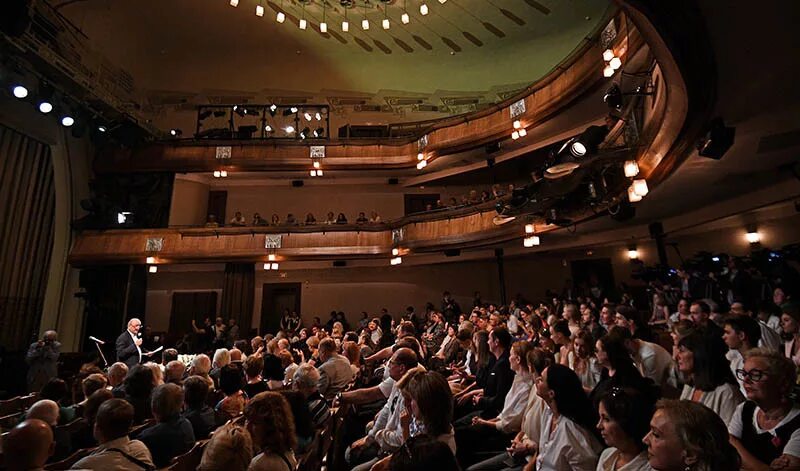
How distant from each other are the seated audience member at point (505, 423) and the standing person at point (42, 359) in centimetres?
795

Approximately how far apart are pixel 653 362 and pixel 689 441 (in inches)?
96.7

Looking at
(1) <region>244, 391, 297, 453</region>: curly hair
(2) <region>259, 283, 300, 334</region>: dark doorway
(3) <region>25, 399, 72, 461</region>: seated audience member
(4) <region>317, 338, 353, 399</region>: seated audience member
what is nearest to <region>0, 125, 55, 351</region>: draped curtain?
(2) <region>259, 283, 300, 334</region>: dark doorway

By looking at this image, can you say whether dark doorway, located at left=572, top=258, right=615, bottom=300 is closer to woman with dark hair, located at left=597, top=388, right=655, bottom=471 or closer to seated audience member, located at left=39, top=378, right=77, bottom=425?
woman with dark hair, located at left=597, top=388, right=655, bottom=471

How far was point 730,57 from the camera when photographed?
3.19m

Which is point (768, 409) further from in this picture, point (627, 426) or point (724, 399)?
point (627, 426)

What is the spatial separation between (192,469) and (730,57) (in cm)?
475

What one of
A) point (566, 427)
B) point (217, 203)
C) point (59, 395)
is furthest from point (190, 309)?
point (566, 427)

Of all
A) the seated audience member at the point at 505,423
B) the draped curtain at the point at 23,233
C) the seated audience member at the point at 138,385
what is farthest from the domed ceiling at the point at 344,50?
the seated audience member at the point at 138,385

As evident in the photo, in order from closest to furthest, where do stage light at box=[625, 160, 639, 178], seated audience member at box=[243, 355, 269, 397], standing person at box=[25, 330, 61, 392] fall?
seated audience member at box=[243, 355, 269, 397] < stage light at box=[625, 160, 639, 178] < standing person at box=[25, 330, 61, 392]

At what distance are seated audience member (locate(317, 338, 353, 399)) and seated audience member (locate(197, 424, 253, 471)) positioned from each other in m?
2.10

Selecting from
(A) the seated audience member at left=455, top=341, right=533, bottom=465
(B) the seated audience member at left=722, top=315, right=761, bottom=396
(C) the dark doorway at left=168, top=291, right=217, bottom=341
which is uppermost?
(C) the dark doorway at left=168, top=291, right=217, bottom=341

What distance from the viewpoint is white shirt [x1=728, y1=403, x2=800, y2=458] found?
1641 millimetres

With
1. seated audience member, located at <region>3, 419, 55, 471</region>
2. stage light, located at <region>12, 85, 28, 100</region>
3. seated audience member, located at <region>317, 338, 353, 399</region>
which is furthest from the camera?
stage light, located at <region>12, 85, 28, 100</region>

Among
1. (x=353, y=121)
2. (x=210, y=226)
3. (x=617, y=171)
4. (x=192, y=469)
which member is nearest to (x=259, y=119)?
(x=353, y=121)
